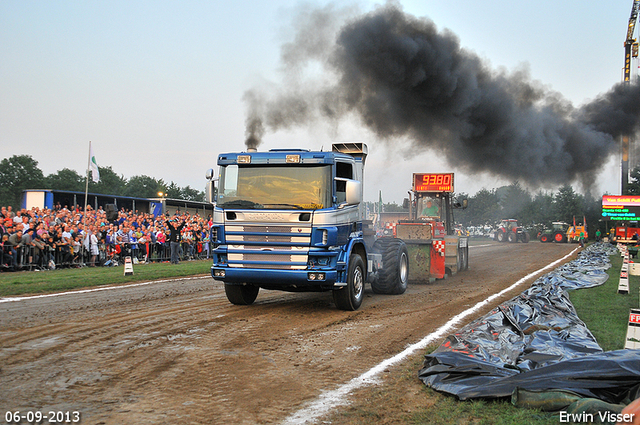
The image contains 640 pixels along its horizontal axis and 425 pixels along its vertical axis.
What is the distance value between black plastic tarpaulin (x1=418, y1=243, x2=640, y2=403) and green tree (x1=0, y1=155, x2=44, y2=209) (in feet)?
295

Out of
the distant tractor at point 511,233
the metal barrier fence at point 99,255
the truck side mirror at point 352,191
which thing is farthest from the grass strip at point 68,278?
the distant tractor at point 511,233

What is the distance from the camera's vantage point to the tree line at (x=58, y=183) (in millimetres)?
82688

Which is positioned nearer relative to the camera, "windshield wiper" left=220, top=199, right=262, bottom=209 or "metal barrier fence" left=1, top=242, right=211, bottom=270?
"windshield wiper" left=220, top=199, right=262, bottom=209

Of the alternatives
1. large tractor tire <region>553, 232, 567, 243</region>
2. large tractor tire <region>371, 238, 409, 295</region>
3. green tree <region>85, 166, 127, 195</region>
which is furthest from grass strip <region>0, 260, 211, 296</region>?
green tree <region>85, 166, 127, 195</region>

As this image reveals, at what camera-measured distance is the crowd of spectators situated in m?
16.7

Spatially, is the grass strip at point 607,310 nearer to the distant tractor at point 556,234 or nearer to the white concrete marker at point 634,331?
the white concrete marker at point 634,331

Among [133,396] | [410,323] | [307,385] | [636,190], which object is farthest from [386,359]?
[636,190]

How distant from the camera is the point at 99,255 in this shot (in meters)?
20.2

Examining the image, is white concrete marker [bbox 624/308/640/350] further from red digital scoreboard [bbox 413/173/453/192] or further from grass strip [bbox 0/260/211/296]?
red digital scoreboard [bbox 413/173/453/192]

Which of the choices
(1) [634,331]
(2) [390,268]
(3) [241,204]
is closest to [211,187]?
(3) [241,204]

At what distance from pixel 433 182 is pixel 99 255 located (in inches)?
533

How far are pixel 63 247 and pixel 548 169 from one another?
21.0 m

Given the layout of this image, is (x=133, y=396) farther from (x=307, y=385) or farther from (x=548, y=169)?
(x=548, y=169)

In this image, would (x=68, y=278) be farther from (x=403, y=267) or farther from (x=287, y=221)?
(x=403, y=267)
